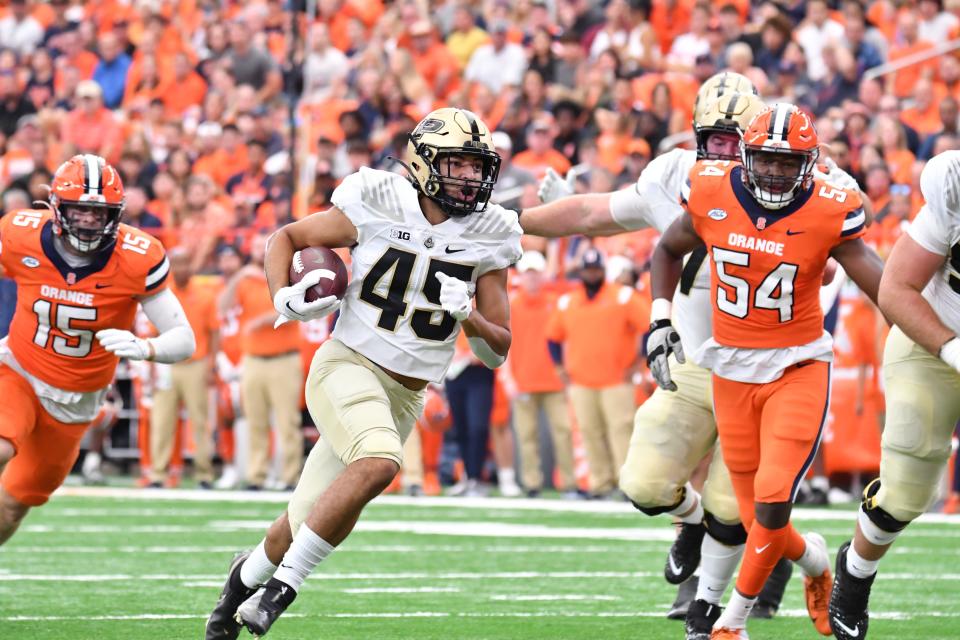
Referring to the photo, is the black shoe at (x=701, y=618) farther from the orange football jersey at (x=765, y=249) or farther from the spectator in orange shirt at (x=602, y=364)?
the spectator in orange shirt at (x=602, y=364)

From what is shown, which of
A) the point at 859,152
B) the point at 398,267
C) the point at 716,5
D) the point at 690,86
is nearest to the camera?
the point at 398,267

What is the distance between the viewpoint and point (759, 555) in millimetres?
5484

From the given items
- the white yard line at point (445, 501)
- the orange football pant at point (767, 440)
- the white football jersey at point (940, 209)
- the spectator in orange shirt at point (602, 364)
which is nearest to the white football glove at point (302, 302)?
the orange football pant at point (767, 440)

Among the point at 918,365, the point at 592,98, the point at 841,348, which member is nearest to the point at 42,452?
the point at 918,365

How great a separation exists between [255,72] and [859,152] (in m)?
7.02

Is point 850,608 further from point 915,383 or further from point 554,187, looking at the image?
point 554,187

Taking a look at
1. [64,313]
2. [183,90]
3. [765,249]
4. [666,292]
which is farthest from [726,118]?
[183,90]

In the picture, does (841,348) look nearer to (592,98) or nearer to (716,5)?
(592,98)

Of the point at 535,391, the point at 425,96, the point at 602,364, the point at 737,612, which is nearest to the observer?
the point at 737,612

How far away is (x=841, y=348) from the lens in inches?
462

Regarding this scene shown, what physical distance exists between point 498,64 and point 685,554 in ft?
31.8

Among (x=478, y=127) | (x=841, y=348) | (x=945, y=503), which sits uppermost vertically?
(x=478, y=127)

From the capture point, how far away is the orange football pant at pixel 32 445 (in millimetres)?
6484

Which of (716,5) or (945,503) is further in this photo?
(716,5)
